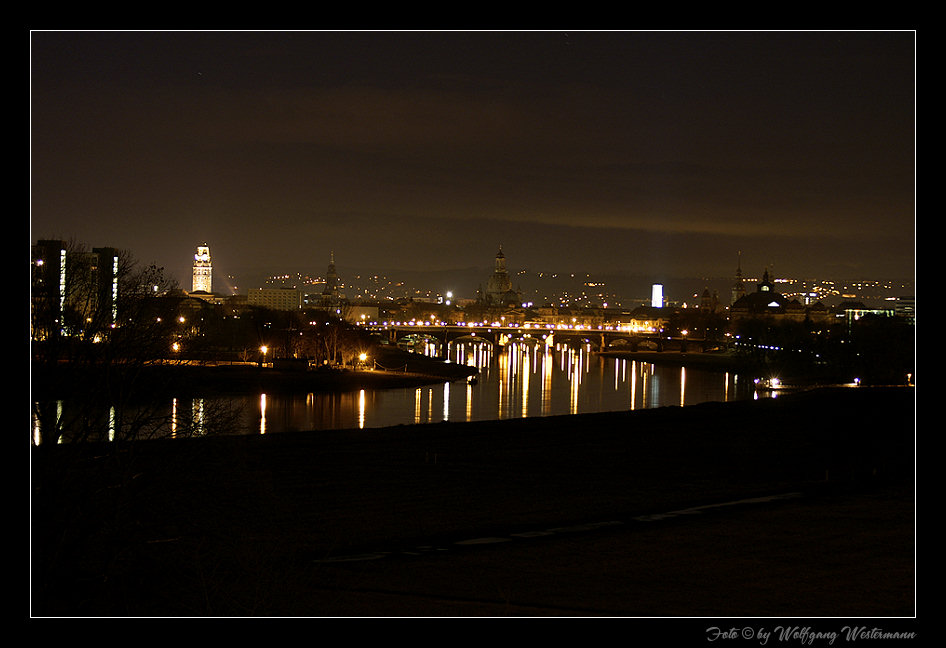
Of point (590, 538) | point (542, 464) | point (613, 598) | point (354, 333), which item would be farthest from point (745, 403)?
point (354, 333)

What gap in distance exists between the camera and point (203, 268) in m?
110

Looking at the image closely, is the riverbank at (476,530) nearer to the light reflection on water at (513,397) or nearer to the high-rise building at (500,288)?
the light reflection on water at (513,397)

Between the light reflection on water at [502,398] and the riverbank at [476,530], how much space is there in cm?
478

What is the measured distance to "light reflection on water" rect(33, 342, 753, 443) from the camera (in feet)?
72.4

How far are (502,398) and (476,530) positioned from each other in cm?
1973

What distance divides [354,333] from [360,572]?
35.1 meters

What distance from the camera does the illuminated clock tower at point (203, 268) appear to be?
359ft

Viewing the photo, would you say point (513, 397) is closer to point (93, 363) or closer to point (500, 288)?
point (93, 363)

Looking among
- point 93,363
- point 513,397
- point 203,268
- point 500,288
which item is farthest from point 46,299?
point 500,288

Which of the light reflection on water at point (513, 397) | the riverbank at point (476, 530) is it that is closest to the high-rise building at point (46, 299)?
the riverbank at point (476, 530)

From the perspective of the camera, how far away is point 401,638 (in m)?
4.34

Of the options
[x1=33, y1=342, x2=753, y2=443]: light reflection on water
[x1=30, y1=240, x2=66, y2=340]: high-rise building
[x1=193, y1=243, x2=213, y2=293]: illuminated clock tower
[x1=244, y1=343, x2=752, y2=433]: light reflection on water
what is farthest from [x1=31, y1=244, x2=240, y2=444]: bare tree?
[x1=193, y1=243, x2=213, y2=293]: illuminated clock tower

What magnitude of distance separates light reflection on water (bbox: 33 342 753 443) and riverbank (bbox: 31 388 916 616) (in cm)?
478
